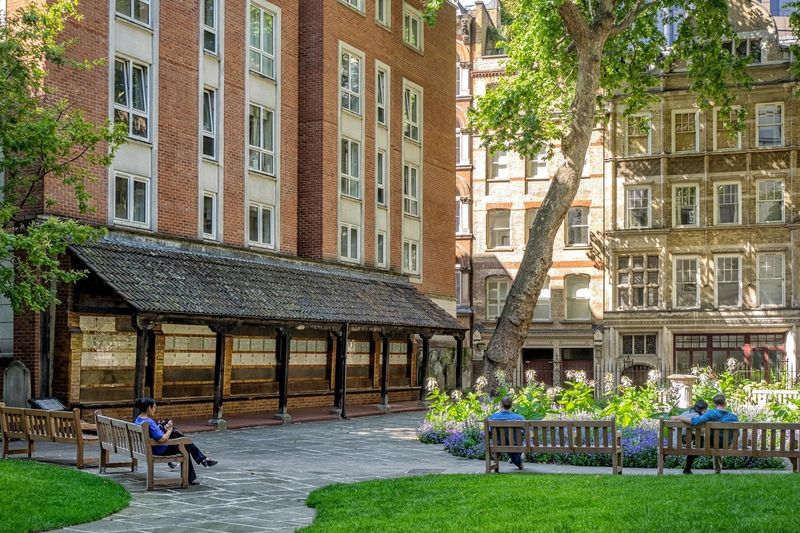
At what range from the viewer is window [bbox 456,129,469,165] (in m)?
52.8

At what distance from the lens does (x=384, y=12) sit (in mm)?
37812

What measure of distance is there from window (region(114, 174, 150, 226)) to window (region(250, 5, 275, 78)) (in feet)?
19.9

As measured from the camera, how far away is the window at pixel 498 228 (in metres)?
52.3

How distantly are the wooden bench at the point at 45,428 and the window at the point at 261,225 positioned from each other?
43.6ft

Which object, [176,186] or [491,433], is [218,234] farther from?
[491,433]

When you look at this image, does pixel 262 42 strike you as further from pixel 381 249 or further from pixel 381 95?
pixel 381 249

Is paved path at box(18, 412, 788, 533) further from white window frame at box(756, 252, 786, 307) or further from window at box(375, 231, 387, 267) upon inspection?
white window frame at box(756, 252, 786, 307)

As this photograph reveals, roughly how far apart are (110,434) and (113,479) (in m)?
0.72

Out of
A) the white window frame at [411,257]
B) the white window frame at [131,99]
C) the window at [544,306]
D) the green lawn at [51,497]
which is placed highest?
the white window frame at [131,99]

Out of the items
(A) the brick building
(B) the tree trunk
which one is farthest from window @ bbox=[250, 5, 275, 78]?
(A) the brick building

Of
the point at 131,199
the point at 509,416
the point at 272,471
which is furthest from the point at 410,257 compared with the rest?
the point at 272,471

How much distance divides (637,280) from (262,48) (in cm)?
2361

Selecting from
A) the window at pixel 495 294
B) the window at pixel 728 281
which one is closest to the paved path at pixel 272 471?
the window at pixel 728 281

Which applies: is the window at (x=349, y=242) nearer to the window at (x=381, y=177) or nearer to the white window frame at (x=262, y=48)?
the window at (x=381, y=177)
